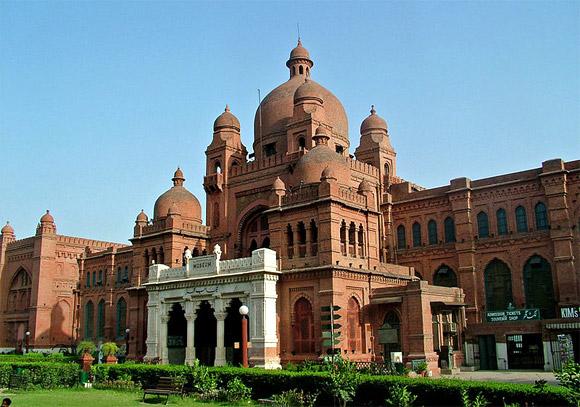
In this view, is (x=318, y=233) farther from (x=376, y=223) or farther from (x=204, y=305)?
(x=204, y=305)

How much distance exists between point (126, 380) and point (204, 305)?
9780 millimetres

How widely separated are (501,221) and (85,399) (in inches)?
1056

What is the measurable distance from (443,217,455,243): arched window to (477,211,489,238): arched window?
1.75 meters

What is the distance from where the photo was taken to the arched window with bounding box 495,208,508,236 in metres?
38.0

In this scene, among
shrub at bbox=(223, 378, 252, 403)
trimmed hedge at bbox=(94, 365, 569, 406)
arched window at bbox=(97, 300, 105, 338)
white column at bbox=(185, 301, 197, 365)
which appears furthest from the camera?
arched window at bbox=(97, 300, 105, 338)

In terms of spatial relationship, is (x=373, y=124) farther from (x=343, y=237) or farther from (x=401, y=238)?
(x=343, y=237)

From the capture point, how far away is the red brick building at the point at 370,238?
32438 mm

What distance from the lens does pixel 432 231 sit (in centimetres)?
4134

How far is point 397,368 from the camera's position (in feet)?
88.0

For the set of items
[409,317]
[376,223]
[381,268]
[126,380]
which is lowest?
[126,380]

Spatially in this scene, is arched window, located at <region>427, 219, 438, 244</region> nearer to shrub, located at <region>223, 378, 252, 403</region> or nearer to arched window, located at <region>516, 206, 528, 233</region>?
arched window, located at <region>516, 206, 528, 233</region>

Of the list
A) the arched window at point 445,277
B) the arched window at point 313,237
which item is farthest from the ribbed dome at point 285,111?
the arched window at point 445,277

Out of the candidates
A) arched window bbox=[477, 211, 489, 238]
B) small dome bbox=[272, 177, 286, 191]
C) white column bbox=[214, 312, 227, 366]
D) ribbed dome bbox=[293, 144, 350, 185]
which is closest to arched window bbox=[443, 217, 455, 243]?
arched window bbox=[477, 211, 489, 238]

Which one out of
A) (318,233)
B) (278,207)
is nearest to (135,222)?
(278,207)
